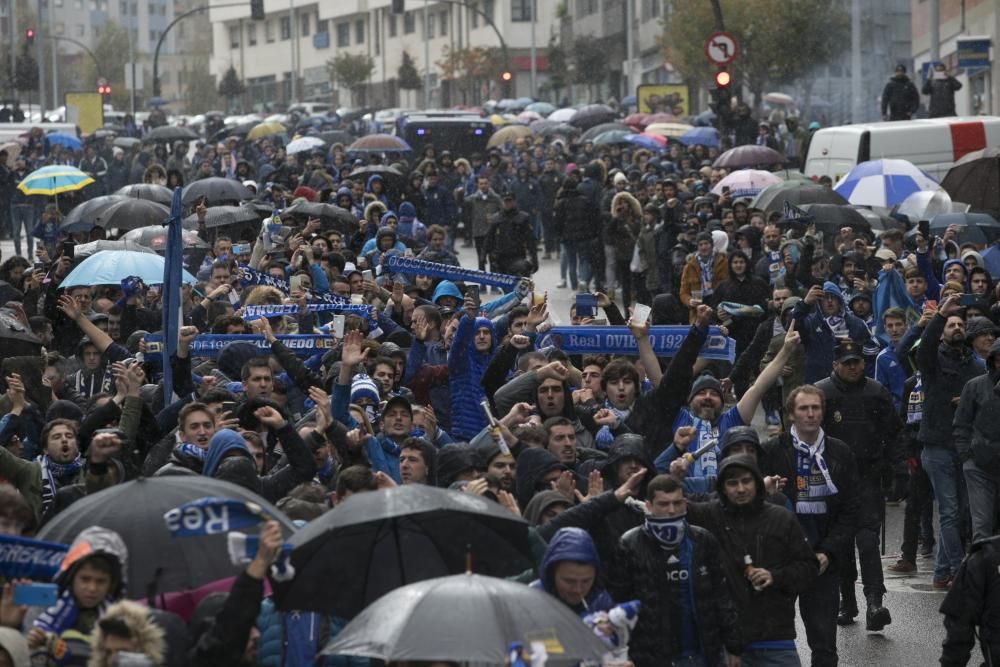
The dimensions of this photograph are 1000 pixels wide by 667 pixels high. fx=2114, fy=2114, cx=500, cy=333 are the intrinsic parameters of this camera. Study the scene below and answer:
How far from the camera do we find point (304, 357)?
45.8 feet

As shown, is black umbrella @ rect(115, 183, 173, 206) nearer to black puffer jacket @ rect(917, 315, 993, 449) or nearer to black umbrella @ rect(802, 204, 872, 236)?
black umbrella @ rect(802, 204, 872, 236)

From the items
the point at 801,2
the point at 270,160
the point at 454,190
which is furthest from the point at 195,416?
the point at 801,2

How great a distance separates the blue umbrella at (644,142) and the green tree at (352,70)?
6557 cm

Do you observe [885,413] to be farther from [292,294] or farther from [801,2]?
[801,2]

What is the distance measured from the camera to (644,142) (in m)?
40.0

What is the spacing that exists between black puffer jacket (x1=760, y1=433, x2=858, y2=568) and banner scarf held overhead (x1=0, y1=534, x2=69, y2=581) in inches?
173

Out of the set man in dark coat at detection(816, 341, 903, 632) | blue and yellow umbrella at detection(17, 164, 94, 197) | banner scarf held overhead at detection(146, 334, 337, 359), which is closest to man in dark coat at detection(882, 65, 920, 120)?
blue and yellow umbrella at detection(17, 164, 94, 197)

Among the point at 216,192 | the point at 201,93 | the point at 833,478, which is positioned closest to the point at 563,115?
the point at 216,192

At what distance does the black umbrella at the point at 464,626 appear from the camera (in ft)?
19.9

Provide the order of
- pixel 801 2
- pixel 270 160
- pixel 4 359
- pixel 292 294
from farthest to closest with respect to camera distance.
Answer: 1. pixel 801 2
2. pixel 270 160
3. pixel 292 294
4. pixel 4 359

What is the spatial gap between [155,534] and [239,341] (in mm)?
6292

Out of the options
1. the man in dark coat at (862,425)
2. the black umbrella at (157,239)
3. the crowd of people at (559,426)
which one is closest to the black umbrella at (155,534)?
the crowd of people at (559,426)

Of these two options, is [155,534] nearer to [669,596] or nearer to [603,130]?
[669,596]

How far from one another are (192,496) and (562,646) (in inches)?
62.9
